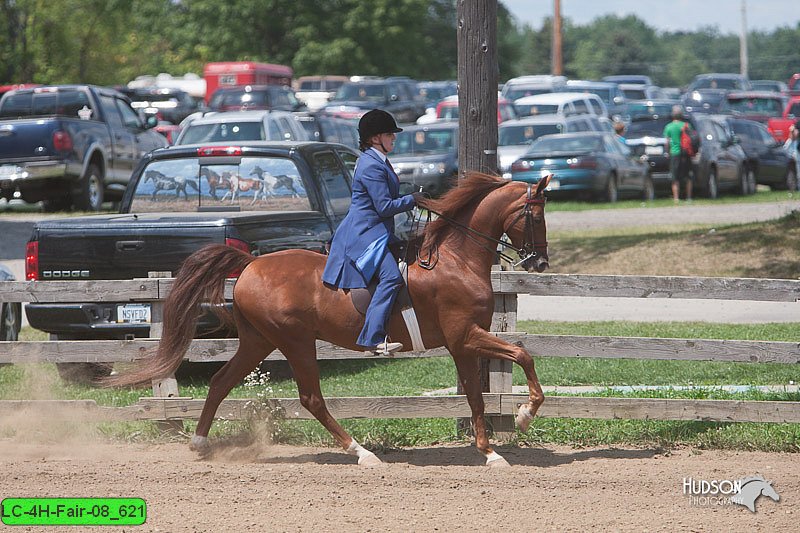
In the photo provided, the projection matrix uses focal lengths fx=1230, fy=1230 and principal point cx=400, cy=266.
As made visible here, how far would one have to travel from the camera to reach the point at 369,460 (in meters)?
8.13

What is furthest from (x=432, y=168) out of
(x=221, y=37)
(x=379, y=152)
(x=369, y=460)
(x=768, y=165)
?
(x=221, y=37)

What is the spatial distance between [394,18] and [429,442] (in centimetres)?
5708

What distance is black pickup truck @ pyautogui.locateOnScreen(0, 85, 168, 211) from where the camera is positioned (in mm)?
23422

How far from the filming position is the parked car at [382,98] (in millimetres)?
39969

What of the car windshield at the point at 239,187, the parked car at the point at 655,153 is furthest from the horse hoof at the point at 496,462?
the parked car at the point at 655,153

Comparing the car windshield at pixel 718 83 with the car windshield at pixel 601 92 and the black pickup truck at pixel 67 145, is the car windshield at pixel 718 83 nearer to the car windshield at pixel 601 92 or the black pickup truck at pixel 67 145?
the car windshield at pixel 601 92

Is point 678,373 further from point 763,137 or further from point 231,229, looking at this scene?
point 763,137

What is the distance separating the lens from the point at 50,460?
8555mm

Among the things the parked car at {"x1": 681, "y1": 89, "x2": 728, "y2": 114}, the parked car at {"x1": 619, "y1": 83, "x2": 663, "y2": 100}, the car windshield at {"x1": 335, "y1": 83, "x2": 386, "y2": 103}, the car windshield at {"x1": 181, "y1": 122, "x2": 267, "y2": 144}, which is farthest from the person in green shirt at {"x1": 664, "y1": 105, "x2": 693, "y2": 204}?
the parked car at {"x1": 619, "y1": 83, "x2": 663, "y2": 100}

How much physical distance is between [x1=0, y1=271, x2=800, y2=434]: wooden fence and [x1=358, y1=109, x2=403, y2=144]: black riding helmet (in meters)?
1.43

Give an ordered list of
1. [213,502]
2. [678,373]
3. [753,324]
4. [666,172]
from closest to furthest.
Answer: [213,502], [678,373], [753,324], [666,172]

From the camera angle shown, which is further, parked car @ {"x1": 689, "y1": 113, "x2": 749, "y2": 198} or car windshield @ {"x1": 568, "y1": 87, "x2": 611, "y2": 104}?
car windshield @ {"x1": 568, "y1": 87, "x2": 611, "y2": 104}

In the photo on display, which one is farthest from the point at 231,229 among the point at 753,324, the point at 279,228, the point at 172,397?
the point at 753,324

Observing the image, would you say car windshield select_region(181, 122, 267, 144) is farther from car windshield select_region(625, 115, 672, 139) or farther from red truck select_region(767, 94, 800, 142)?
red truck select_region(767, 94, 800, 142)
